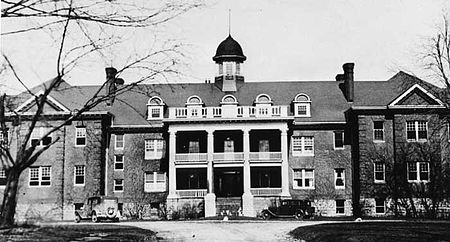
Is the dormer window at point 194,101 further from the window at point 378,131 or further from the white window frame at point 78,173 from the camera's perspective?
the window at point 378,131

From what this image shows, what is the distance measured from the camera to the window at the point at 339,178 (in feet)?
162

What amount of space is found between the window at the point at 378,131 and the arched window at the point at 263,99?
801cm

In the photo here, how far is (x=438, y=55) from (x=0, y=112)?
1113 inches

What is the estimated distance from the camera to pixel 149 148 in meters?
50.7

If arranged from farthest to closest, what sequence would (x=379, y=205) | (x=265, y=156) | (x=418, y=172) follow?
(x=265, y=156), (x=379, y=205), (x=418, y=172)

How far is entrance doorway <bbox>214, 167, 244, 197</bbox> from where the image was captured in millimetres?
50062

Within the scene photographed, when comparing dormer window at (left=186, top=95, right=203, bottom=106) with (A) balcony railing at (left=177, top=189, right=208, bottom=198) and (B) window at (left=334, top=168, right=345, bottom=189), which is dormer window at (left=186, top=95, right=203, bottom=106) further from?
(B) window at (left=334, top=168, right=345, bottom=189)

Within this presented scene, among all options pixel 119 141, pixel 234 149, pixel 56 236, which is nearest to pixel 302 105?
pixel 234 149

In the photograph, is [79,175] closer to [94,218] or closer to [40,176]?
[40,176]

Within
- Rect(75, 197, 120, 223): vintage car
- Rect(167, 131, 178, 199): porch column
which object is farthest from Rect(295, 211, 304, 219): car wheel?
Rect(75, 197, 120, 223): vintage car

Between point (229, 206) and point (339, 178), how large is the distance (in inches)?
345

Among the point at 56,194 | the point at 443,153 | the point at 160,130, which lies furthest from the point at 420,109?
the point at 56,194

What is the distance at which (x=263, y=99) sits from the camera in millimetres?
50375

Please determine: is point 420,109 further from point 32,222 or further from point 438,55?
point 32,222
